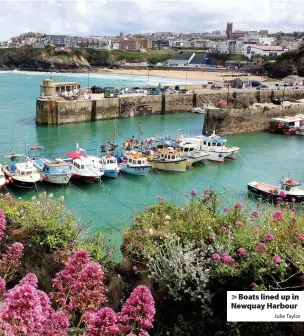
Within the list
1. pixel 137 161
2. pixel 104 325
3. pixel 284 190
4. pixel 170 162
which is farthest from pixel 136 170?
pixel 104 325

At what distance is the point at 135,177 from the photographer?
23.6m

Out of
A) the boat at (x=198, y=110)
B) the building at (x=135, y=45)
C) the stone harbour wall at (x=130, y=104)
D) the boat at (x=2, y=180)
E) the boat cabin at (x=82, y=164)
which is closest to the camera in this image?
the boat at (x=2, y=180)

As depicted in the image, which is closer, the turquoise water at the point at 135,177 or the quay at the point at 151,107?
the turquoise water at the point at 135,177

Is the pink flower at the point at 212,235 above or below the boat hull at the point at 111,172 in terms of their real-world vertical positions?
above

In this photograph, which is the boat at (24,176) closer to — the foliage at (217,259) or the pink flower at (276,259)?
the foliage at (217,259)

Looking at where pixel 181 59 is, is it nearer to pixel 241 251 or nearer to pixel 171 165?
pixel 171 165

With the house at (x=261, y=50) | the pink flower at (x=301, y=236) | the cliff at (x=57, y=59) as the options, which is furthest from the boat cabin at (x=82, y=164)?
the house at (x=261, y=50)

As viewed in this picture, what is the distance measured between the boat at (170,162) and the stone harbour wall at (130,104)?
53.8 ft

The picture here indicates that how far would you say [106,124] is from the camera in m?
40.5

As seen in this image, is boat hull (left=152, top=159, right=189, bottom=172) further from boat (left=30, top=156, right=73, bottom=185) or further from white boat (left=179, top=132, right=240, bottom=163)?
boat (left=30, top=156, right=73, bottom=185)

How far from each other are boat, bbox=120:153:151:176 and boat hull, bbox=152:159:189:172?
98 cm

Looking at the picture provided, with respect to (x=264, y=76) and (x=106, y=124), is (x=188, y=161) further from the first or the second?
(x=264, y=76)

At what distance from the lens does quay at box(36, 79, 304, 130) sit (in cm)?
3766

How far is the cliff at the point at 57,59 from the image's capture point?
108750mm
